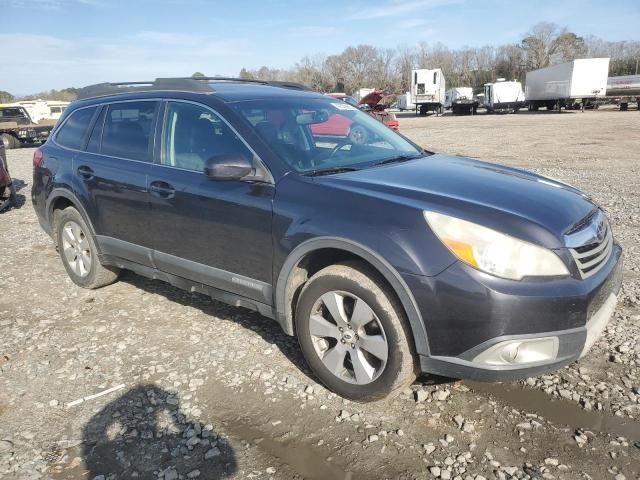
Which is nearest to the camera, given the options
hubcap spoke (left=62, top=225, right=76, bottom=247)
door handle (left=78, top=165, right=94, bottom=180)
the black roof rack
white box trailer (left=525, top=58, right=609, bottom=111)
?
the black roof rack

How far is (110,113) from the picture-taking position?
4523 millimetres

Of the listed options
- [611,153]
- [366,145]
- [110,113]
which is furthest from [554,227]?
[611,153]

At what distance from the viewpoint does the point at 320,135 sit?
3764 mm

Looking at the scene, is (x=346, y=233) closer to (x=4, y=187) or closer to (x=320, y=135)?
(x=320, y=135)

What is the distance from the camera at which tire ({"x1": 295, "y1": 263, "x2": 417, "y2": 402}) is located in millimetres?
2771

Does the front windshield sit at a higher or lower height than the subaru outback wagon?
higher

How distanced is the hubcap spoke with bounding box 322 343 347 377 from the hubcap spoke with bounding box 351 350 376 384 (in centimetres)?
9

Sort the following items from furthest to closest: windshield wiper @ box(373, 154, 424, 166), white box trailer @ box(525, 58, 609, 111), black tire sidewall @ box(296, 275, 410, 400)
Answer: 1. white box trailer @ box(525, 58, 609, 111)
2. windshield wiper @ box(373, 154, 424, 166)
3. black tire sidewall @ box(296, 275, 410, 400)

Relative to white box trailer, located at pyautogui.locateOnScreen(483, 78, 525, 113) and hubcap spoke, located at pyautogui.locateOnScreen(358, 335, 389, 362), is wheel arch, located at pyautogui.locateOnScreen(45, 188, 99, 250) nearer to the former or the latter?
hubcap spoke, located at pyautogui.locateOnScreen(358, 335, 389, 362)

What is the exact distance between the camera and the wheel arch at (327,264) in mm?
2664

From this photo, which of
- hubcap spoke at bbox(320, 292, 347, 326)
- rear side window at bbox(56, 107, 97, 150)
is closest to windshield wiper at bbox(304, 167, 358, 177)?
hubcap spoke at bbox(320, 292, 347, 326)

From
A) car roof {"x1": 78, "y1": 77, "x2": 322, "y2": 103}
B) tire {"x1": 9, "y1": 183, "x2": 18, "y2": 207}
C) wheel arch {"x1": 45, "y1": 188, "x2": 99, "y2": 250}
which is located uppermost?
car roof {"x1": 78, "y1": 77, "x2": 322, "y2": 103}

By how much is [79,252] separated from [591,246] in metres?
4.38

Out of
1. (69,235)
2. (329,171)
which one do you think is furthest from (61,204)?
(329,171)
